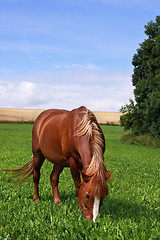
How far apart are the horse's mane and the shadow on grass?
1958 mm

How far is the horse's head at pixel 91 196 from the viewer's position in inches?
175

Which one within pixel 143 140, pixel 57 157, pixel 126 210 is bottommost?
pixel 143 140

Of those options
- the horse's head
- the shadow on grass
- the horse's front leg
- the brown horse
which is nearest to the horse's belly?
the brown horse

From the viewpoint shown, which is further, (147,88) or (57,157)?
(147,88)

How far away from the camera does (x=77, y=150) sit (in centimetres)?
556

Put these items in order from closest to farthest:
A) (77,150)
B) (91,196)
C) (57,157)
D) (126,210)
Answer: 1. (91,196)
2. (77,150)
3. (57,157)
4. (126,210)

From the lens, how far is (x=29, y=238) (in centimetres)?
504

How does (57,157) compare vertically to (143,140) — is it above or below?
above

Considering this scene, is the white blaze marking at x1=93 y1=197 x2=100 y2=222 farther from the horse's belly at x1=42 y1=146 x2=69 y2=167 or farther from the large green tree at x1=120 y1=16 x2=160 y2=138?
the large green tree at x1=120 y1=16 x2=160 y2=138

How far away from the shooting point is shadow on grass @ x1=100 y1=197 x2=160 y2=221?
650 centimetres

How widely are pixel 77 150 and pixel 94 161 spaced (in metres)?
0.92

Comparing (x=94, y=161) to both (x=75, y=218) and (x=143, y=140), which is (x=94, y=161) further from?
(x=143, y=140)

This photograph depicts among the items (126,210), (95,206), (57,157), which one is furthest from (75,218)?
(126,210)

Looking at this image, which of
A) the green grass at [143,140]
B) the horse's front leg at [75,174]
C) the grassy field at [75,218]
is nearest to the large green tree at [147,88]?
the green grass at [143,140]
